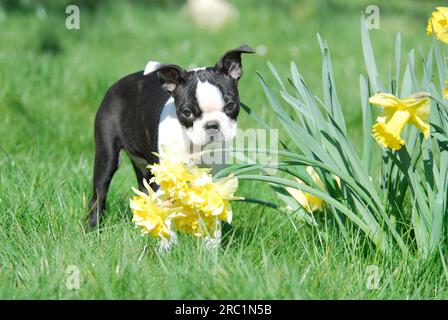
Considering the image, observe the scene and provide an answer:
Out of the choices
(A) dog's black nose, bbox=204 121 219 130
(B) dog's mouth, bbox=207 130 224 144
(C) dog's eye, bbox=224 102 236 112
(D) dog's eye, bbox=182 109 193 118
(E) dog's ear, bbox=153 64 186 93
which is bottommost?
(B) dog's mouth, bbox=207 130 224 144

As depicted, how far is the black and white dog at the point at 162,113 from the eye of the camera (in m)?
2.99

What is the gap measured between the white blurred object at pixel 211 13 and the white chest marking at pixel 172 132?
476 centimetres

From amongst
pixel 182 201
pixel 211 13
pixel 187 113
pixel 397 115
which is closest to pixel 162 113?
pixel 187 113

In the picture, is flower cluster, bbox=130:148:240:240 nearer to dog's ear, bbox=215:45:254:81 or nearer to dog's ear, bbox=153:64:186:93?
dog's ear, bbox=153:64:186:93

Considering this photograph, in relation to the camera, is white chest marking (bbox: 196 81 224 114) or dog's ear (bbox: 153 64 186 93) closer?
white chest marking (bbox: 196 81 224 114)

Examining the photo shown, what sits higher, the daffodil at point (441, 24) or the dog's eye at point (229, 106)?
the daffodil at point (441, 24)

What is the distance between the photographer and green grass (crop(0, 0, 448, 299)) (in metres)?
2.70

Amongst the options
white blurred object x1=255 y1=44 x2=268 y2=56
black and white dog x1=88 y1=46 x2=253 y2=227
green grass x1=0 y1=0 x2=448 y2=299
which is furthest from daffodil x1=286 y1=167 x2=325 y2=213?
white blurred object x1=255 y1=44 x2=268 y2=56

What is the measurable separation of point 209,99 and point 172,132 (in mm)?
243

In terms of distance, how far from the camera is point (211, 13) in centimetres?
807

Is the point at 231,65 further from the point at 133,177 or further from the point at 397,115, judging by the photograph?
the point at 133,177

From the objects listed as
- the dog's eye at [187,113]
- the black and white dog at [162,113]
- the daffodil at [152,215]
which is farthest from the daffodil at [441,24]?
the daffodil at [152,215]

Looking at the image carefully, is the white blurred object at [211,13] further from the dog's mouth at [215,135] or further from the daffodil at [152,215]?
the daffodil at [152,215]
